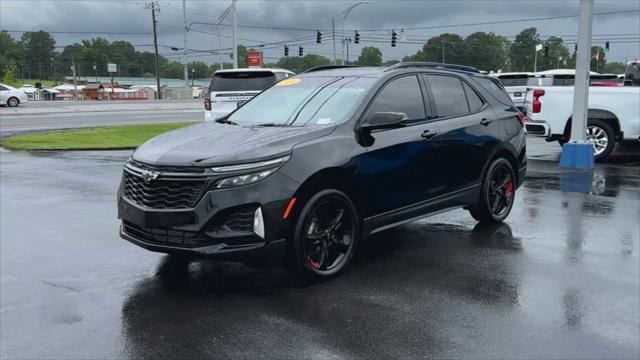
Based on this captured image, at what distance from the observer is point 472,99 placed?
710 cm

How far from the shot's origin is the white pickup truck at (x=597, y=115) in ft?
42.1

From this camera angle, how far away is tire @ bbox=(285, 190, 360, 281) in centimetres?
504

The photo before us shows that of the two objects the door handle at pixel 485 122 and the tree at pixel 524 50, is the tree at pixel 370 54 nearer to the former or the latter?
the tree at pixel 524 50

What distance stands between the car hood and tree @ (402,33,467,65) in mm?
113023

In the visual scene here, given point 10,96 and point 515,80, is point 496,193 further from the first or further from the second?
point 10,96

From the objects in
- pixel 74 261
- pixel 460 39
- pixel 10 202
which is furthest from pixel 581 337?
pixel 460 39

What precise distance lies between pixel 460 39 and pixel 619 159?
366 ft

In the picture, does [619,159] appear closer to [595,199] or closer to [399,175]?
[595,199]

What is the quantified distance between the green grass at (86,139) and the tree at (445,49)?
100091 mm

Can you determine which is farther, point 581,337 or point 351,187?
point 351,187

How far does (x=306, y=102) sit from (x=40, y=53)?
588ft

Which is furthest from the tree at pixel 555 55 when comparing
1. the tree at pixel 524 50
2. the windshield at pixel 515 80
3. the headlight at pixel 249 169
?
the headlight at pixel 249 169

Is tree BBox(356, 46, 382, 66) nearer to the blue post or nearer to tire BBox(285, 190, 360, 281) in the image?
the blue post

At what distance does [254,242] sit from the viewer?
4.80 metres
